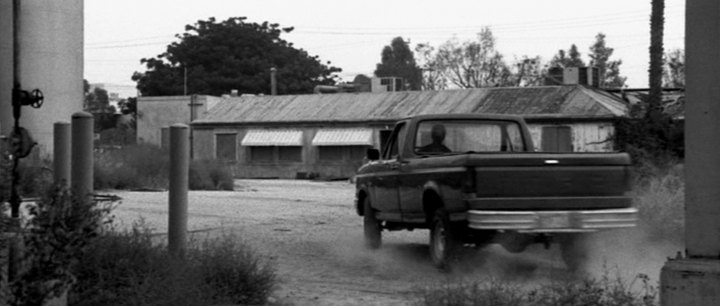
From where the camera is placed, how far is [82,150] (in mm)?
8219

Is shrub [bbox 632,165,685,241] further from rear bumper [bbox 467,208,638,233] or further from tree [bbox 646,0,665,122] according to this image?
tree [bbox 646,0,665,122]

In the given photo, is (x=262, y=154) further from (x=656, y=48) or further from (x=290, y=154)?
(x=656, y=48)

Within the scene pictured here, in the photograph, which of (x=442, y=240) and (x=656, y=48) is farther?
(x=656, y=48)

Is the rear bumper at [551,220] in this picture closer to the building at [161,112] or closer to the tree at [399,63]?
the building at [161,112]

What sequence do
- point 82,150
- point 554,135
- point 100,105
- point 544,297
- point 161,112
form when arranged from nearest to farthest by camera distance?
point 544,297 < point 82,150 < point 554,135 < point 161,112 < point 100,105

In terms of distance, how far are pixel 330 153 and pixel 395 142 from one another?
42.8 metres

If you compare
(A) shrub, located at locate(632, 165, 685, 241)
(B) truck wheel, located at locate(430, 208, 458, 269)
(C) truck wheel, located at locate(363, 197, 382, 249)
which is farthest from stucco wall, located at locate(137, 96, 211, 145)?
(B) truck wheel, located at locate(430, 208, 458, 269)

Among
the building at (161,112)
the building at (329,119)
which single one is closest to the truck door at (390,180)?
the building at (329,119)

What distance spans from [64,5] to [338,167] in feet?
77.7

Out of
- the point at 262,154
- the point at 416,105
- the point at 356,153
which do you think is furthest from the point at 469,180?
the point at 262,154

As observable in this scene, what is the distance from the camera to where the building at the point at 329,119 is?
164 ft

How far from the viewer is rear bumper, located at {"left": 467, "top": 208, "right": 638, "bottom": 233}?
1055cm

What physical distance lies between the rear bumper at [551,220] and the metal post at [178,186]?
298 centimetres

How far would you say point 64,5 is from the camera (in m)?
34.5
